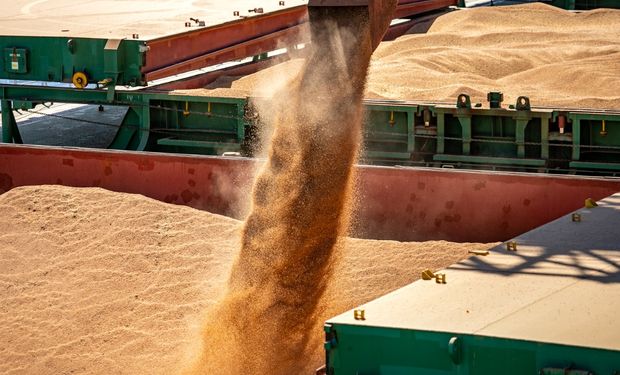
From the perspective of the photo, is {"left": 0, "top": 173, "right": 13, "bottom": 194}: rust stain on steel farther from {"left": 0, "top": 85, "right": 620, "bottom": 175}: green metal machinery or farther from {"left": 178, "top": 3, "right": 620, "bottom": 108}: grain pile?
{"left": 178, "top": 3, "right": 620, "bottom": 108}: grain pile

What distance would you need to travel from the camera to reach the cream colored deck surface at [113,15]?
16375 mm

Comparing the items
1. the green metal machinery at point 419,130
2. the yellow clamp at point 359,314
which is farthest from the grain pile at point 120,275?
the green metal machinery at point 419,130

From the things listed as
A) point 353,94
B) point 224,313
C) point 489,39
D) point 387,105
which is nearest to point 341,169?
point 353,94

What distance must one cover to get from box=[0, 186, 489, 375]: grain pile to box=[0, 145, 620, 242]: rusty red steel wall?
15.5 inches

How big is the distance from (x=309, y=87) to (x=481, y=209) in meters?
3.19

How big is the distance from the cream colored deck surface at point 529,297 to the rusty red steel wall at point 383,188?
3181 mm

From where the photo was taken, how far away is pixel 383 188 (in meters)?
12.3

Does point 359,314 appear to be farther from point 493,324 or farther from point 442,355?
point 493,324

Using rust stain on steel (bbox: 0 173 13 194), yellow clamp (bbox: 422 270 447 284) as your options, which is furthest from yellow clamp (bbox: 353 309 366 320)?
rust stain on steel (bbox: 0 173 13 194)

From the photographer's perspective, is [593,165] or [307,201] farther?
[593,165]

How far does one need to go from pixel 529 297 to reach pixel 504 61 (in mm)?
12571

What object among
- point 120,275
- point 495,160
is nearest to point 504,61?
point 495,160

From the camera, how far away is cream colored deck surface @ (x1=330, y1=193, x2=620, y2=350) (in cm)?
627

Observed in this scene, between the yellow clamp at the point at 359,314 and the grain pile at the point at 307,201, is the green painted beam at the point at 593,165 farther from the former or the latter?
the yellow clamp at the point at 359,314
